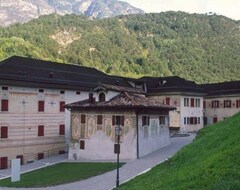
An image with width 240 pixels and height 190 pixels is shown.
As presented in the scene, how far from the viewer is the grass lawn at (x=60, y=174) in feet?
91.6

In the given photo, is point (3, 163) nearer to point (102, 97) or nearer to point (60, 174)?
point (60, 174)

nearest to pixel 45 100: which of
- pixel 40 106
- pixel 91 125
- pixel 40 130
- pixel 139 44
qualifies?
pixel 40 106

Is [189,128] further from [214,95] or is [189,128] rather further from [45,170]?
[45,170]

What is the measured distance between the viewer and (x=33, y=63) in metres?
49.0

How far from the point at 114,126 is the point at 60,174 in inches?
297

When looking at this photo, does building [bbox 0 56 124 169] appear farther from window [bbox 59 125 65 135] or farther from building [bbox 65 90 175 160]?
building [bbox 65 90 175 160]

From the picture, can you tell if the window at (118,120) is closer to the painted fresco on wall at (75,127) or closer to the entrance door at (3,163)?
the painted fresco on wall at (75,127)

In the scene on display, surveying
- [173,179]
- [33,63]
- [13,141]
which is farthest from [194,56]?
[173,179]

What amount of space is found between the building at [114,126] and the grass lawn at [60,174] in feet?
8.17

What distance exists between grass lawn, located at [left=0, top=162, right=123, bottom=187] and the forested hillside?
81465 mm

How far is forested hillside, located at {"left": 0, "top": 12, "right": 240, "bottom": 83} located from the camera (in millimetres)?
125875

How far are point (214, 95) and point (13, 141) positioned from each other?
34.9 meters

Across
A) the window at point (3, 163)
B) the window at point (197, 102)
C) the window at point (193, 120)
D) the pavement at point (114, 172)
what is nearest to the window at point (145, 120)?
the pavement at point (114, 172)

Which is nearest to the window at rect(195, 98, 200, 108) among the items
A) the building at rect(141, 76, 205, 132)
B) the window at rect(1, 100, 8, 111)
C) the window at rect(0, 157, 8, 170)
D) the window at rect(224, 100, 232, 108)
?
the building at rect(141, 76, 205, 132)
